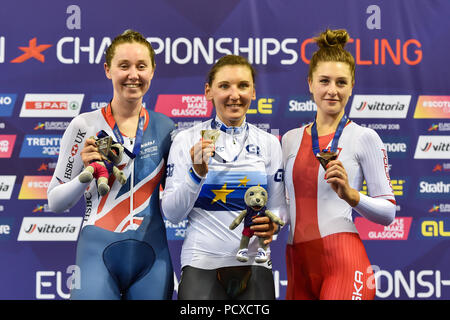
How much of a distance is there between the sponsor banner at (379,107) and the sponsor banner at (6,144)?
2.42m

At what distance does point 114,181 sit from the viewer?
2.13 metres

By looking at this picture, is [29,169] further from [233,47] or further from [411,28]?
[411,28]

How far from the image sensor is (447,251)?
12.2 ft

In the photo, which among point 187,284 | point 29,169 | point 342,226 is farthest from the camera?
point 29,169

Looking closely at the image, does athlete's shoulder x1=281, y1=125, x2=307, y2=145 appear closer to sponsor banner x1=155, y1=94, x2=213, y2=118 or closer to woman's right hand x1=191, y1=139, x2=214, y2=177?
woman's right hand x1=191, y1=139, x2=214, y2=177

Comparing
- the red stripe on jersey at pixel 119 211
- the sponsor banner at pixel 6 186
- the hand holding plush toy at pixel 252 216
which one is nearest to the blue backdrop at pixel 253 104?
the sponsor banner at pixel 6 186

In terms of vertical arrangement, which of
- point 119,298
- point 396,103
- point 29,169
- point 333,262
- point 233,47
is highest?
point 233,47

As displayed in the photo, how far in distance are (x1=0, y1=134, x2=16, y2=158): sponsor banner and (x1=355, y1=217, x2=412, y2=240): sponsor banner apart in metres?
2.50

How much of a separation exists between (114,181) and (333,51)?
3.48 ft

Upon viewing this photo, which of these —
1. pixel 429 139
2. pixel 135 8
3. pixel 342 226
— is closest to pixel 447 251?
pixel 429 139

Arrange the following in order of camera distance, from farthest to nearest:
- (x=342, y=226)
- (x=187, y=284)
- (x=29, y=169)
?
(x=29, y=169)
(x=342, y=226)
(x=187, y=284)

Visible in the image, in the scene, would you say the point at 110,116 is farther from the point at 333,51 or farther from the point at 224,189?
the point at 333,51

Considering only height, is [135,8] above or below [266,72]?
above

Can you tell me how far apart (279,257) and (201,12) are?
1831 mm
